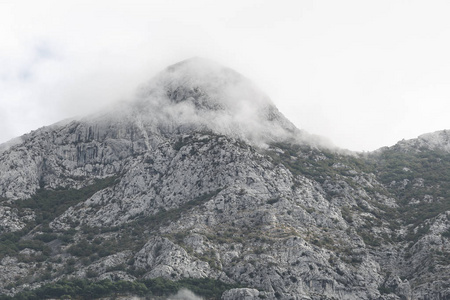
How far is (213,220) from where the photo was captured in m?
150

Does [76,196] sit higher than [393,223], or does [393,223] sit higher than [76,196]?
[76,196]

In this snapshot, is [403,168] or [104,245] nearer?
[104,245]

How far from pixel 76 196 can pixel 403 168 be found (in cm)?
11532

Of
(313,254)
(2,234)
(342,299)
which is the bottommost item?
(342,299)

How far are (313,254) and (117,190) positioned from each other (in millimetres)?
67501

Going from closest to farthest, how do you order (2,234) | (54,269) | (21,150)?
(54,269) → (2,234) → (21,150)

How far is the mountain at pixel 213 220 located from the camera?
129500 millimetres

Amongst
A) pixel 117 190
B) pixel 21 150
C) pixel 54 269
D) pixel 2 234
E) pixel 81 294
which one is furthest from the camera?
pixel 21 150

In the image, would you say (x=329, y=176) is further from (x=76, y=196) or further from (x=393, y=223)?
(x=76, y=196)

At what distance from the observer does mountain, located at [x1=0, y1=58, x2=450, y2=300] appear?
129500mm

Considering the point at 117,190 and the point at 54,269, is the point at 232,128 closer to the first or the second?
the point at 117,190

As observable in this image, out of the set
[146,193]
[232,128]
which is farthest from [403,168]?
[146,193]

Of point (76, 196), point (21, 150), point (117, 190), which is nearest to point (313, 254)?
point (117, 190)

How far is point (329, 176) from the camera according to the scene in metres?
180
